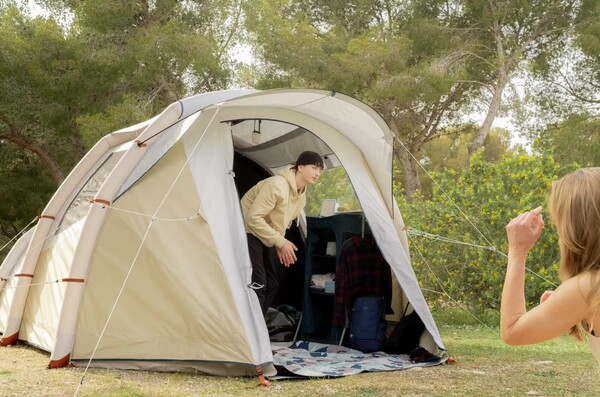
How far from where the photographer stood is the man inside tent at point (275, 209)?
588 centimetres

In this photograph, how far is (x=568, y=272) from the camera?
184 cm

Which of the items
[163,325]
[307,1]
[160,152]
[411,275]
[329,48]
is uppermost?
[307,1]

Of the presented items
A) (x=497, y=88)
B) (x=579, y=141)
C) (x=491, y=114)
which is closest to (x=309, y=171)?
(x=579, y=141)

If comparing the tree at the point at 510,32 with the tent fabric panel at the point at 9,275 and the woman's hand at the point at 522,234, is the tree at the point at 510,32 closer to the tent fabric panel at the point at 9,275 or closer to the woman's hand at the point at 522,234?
the tent fabric panel at the point at 9,275

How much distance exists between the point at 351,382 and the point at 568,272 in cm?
328

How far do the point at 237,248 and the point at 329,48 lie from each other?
15735 mm

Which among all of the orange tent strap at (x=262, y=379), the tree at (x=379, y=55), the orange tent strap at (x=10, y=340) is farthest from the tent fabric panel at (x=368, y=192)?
the tree at (x=379, y=55)

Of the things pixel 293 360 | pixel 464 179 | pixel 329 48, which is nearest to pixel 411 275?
pixel 293 360

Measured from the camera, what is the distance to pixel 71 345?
5.32 metres

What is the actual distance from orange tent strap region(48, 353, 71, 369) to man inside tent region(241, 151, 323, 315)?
1.40 metres

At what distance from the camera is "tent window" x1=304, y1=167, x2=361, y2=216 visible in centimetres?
682

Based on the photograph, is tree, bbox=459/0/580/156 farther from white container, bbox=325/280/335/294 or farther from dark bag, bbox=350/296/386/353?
dark bag, bbox=350/296/386/353

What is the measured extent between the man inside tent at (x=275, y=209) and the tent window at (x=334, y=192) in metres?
0.51

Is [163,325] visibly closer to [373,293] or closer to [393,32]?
[373,293]
